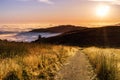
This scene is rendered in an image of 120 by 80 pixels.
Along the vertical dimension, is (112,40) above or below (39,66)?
below

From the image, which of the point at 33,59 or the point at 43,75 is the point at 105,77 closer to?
the point at 43,75

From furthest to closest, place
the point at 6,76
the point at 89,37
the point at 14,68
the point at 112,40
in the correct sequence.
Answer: the point at 89,37 < the point at 112,40 < the point at 14,68 < the point at 6,76

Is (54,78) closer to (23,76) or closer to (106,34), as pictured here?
(23,76)

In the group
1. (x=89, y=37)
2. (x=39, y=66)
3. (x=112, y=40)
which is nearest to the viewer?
(x=39, y=66)

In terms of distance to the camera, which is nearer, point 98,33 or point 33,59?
point 33,59

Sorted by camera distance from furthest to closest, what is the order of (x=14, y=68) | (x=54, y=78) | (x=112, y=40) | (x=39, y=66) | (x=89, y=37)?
(x=89, y=37) → (x=112, y=40) → (x=39, y=66) → (x=54, y=78) → (x=14, y=68)

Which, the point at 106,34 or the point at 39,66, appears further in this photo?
the point at 106,34

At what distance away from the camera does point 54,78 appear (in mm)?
15219

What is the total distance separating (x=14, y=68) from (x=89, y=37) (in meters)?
112

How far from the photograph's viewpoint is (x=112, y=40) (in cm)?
11344

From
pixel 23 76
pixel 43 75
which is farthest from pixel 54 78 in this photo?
pixel 23 76

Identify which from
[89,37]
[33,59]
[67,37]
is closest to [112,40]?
[89,37]

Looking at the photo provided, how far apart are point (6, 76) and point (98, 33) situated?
118 m

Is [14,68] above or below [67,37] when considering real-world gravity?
above
